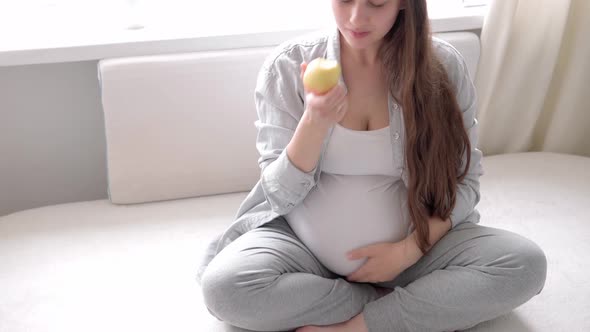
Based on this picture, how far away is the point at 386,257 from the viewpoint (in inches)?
51.5

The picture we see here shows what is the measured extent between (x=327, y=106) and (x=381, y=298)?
1.18ft

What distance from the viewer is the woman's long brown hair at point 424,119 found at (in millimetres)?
1301

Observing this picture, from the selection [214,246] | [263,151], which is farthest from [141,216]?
[263,151]

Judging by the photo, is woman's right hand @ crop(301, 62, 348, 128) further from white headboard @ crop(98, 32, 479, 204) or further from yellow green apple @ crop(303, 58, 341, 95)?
white headboard @ crop(98, 32, 479, 204)

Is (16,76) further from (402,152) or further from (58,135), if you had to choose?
(402,152)

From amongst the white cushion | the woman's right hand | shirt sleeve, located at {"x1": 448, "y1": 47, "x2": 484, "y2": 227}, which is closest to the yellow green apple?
the woman's right hand

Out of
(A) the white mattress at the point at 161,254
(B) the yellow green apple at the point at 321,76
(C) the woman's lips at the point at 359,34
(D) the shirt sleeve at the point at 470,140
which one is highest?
(C) the woman's lips at the point at 359,34

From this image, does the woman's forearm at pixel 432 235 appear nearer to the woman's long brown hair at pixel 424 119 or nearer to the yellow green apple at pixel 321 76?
the woman's long brown hair at pixel 424 119

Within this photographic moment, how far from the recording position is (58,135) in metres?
1.87

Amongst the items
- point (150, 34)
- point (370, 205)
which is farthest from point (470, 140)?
point (150, 34)

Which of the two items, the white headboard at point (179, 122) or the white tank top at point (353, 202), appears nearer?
the white tank top at point (353, 202)

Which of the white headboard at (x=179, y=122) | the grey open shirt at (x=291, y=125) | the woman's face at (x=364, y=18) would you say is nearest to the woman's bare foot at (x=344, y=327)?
the grey open shirt at (x=291, y=125)

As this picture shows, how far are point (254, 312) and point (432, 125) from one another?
468 mm

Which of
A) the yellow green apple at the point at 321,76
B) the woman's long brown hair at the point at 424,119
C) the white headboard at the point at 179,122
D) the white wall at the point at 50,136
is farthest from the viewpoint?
the white wall at the point at 50,136
